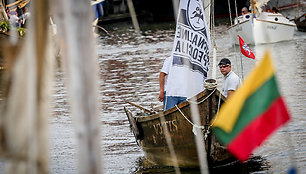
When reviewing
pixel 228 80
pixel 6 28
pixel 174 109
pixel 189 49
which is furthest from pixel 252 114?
pixel 6 28

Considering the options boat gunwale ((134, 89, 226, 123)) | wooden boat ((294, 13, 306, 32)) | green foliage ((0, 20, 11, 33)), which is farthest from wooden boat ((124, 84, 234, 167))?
wooden boat ((294, 13, 306, 32))

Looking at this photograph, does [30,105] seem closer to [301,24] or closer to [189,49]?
[189,49]

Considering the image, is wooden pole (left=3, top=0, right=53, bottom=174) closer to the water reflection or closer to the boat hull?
the water reflection

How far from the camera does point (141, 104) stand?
15242 millimetres

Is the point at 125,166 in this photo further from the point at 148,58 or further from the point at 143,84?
the point at 148,58

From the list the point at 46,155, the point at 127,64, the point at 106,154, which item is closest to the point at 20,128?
the point at 46,155

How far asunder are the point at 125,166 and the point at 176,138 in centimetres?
145

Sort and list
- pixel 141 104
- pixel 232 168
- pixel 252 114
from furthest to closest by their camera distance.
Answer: pixel 141 104, pixel 232 168, pixel 252 114

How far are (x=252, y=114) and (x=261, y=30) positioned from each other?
23.4 m

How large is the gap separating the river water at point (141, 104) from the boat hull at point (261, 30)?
1.53 ft

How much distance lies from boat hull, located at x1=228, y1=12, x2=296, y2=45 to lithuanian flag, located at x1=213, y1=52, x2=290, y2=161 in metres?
23.2

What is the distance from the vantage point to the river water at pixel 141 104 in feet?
31.6

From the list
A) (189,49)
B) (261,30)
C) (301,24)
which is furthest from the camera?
(301,24)

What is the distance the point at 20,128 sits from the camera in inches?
145
